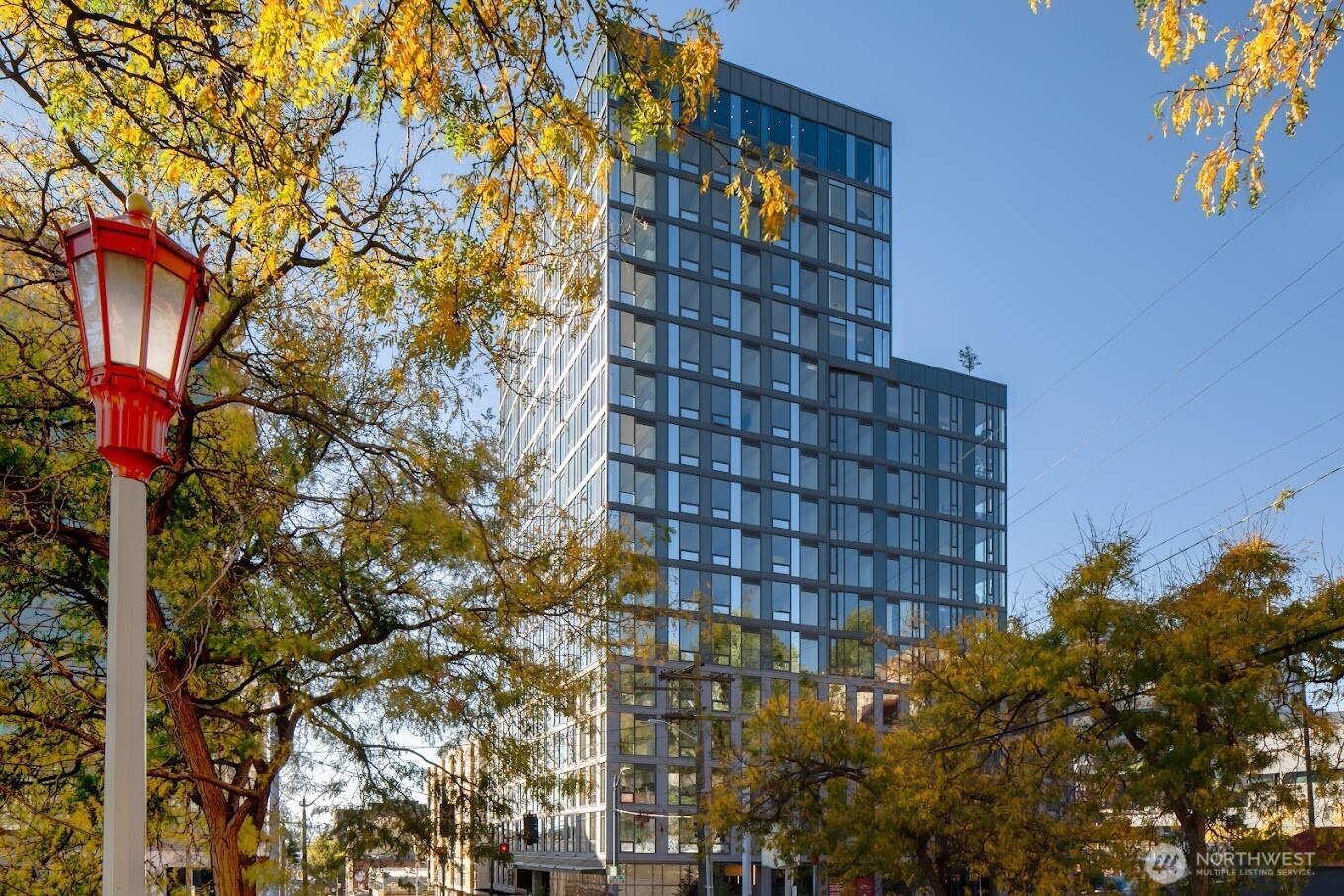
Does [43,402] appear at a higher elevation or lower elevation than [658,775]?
higher

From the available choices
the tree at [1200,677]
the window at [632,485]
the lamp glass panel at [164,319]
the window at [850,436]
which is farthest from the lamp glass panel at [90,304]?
the window at [850,436]

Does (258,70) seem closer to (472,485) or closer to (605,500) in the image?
(472,485)

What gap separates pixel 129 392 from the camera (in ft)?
14.6

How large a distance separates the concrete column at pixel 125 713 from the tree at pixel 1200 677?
2057cm

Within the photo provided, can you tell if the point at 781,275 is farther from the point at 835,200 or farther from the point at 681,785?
the point at 681,785

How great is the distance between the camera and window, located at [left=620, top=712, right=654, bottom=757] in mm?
61125

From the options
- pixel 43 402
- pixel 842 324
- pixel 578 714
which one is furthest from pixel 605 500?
pixel 43 402

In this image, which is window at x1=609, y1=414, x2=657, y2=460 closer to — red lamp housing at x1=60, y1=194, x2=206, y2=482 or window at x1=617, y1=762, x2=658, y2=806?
window at x1=617, y1=762, x2=658, y2=806

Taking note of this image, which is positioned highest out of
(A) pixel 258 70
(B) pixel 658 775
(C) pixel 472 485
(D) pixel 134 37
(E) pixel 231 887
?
(D) pixel 134 37

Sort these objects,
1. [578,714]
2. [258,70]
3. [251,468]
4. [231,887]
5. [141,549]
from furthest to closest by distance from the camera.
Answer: [578,714], [251,468], [231,887], [258,70], [141,549]

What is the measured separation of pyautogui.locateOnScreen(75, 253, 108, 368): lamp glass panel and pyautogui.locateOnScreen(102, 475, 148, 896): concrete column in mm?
466

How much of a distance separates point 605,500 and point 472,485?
4938 cm

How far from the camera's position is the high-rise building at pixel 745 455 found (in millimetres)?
61719

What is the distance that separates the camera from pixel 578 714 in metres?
13.5
